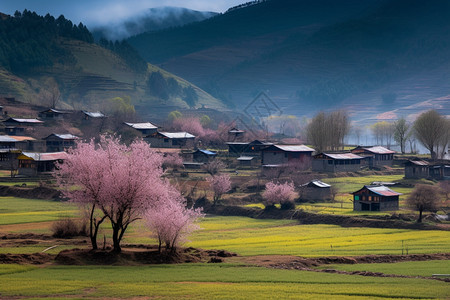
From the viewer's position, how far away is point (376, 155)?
457 feet

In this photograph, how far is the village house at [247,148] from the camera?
145 metres

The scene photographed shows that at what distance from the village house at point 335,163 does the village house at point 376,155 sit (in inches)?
396

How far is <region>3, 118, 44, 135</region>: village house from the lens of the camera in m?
142

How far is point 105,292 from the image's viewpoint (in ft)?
113

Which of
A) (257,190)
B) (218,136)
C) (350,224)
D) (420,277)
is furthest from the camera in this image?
(218,136)

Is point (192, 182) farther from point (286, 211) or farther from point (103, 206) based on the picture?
point (103, 206)

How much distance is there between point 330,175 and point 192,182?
98.8ft

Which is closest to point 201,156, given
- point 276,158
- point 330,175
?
point 276,158

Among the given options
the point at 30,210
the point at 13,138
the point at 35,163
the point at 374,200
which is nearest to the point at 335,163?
the point at 374,200

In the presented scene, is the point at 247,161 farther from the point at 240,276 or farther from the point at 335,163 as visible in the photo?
the point at 240,276

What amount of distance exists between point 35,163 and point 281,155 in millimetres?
48483

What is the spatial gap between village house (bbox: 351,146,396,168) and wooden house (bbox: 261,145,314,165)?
15275 mm

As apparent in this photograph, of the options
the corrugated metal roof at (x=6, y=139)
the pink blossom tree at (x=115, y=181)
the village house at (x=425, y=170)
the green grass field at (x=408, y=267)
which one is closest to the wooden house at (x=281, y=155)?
the village house at (x=425, y=170)

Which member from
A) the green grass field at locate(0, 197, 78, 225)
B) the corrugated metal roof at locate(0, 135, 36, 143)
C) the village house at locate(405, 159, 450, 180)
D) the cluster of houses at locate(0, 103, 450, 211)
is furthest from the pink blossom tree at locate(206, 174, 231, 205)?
the corrugated metal roof at locate(0, 135, 36, 143)
